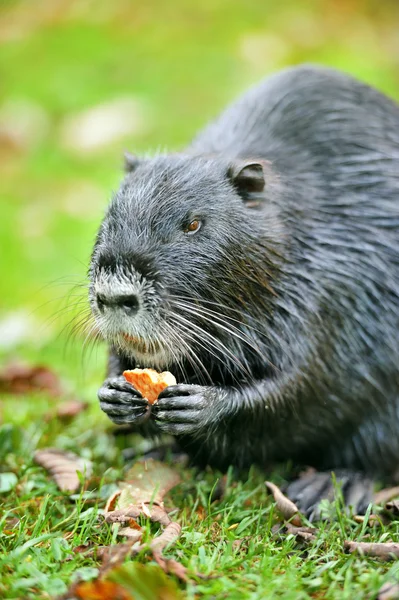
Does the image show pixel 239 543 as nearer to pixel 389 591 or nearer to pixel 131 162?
pixel 389 591

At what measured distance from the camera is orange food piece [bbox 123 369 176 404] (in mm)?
3305

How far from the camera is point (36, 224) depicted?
8.48 m

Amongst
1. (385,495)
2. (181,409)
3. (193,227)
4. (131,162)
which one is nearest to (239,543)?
(181,409)

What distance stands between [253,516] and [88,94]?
8472 mm

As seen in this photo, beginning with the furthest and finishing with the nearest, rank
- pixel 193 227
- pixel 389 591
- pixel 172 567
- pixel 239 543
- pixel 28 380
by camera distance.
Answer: pixel 28 380 < pixel 193 227 < pixel 239 543 < pixel 172 567 < pixel 389 591

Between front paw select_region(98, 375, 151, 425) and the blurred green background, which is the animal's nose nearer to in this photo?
front paw select_region(98, 375, 151, 425)

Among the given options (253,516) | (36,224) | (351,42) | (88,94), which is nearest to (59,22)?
(88,94)

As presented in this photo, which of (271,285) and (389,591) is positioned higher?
(271,285)

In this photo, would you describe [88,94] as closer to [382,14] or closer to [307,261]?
[382,14]

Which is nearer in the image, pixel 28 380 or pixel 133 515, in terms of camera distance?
pixel 133 515

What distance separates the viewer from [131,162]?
12.7 feet

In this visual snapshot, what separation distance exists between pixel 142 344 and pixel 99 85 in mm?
8471

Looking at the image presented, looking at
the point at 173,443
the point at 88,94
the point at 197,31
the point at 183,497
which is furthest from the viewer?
the point at 197,31

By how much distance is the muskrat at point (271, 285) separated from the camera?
130 inches
